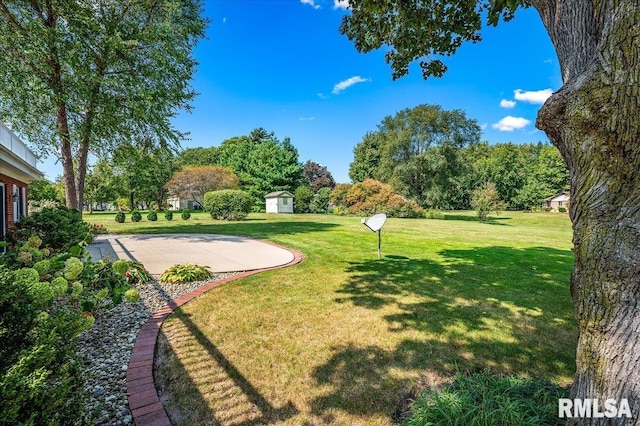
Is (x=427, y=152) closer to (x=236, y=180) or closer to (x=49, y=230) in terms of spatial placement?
(x=236, y=180)

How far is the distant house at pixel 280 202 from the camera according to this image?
109ft

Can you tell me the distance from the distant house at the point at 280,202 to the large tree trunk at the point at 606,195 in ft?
105

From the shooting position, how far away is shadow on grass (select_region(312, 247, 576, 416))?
2.68 m

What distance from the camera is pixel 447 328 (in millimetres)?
3707

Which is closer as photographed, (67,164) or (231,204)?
(67,164)

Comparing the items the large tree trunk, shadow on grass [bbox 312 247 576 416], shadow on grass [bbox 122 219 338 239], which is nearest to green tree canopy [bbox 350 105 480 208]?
shadow on grass [bbox 122 219 338 239]

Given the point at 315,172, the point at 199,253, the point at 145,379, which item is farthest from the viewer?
the point at 315,172

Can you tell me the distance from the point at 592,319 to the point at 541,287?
4781 mm

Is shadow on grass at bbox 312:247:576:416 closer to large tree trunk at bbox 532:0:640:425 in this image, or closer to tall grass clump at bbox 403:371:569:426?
tall grass clump at bbox 403:371:569:426

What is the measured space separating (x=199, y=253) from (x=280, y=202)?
81.9ft

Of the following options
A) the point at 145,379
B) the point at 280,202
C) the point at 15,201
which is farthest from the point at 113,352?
the point at 280,202

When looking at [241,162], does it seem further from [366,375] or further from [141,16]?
[366,375]

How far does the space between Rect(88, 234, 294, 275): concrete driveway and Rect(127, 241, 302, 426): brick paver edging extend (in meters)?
2.81

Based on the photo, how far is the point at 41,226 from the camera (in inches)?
295
